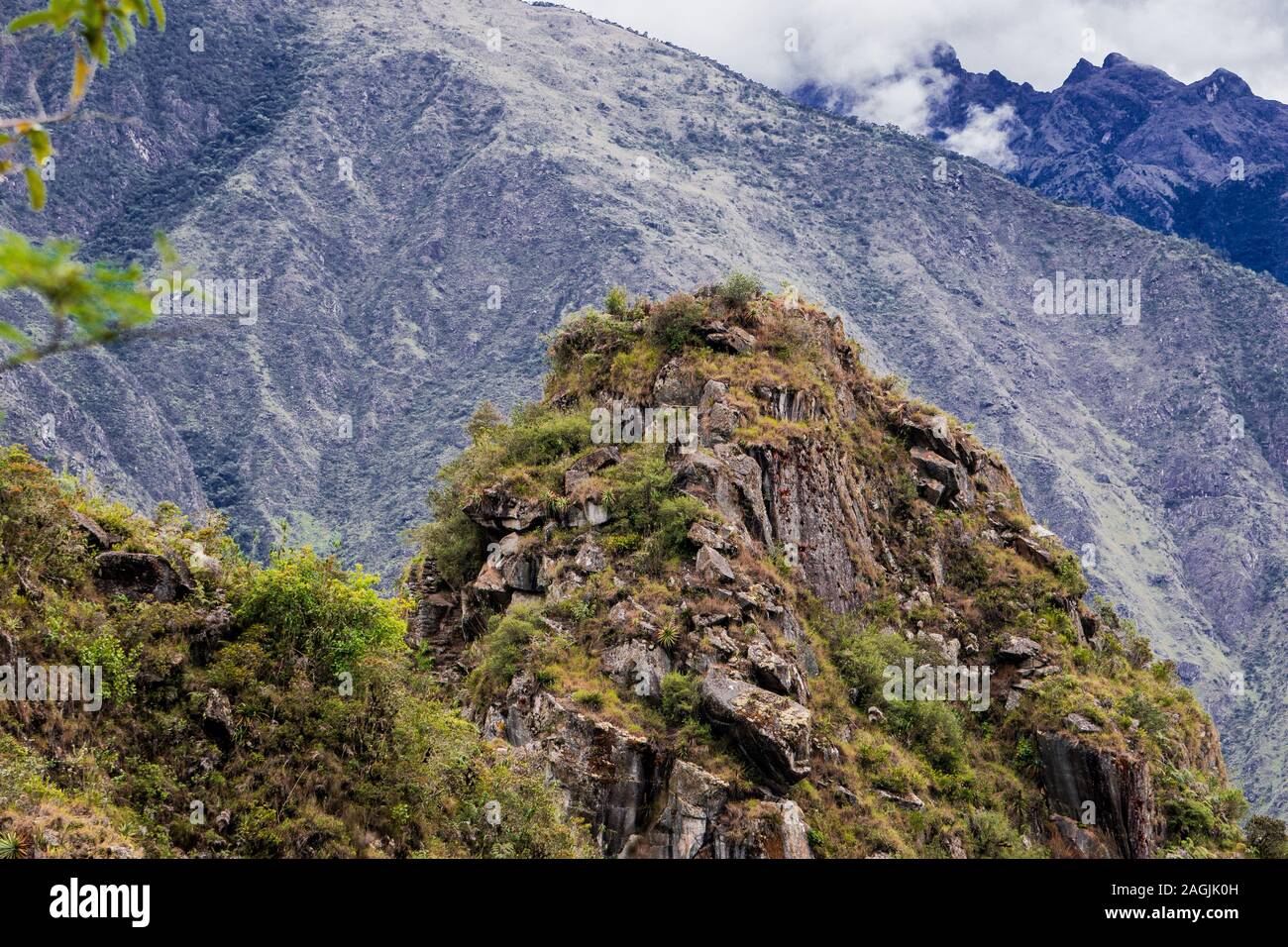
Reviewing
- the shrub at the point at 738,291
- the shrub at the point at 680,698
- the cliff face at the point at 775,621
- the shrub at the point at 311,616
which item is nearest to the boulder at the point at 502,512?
the cliff face at the point at 775,621

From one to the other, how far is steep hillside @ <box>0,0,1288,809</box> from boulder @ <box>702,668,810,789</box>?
88.6 m

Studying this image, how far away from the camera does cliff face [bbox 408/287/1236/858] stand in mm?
24656

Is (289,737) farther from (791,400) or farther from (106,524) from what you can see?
(791,400)

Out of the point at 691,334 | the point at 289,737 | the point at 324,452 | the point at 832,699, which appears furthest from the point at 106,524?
the point at 324,452

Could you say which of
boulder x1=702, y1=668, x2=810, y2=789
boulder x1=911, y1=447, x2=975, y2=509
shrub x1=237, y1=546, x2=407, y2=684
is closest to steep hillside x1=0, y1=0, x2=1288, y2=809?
boulder x1=911, y1=447, x2=975, y2=509

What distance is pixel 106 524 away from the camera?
58.0 ft

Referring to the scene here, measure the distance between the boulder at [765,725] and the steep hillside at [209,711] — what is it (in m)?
6.26

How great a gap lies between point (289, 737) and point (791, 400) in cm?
2135

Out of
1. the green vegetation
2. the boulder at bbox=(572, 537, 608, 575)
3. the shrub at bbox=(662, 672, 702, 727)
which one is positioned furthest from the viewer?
the boulder at bbox=(572, 537, 608, 575)

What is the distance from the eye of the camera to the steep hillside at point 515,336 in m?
130

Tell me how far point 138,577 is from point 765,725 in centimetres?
1337

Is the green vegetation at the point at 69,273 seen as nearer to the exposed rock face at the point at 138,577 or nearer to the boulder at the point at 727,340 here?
the exposed rock face at the point at 138,577

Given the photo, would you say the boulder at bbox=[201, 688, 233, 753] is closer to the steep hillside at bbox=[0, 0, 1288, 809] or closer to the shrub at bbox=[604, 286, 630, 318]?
the shrub at bbox=[604, 286, 630, 318]
